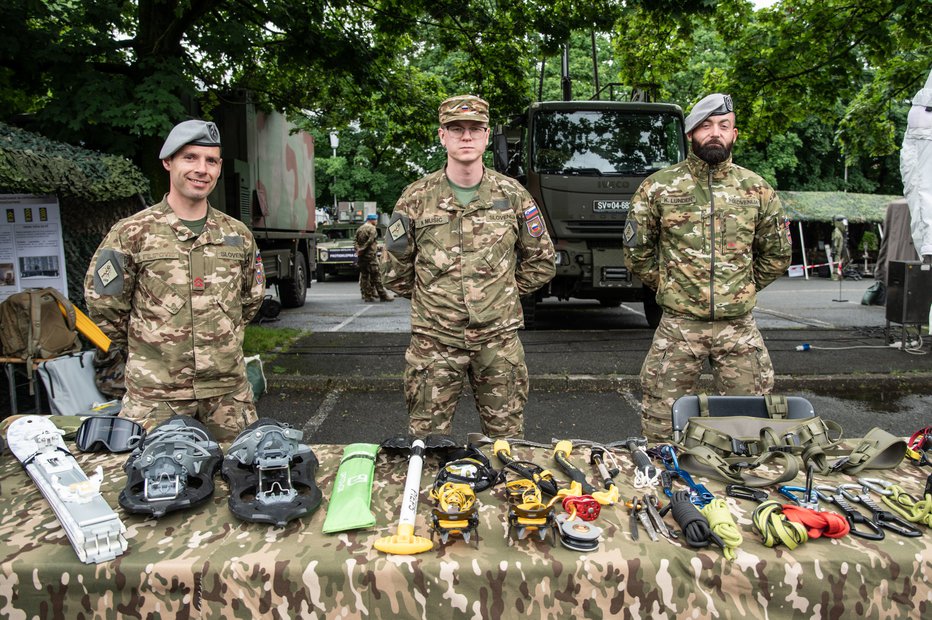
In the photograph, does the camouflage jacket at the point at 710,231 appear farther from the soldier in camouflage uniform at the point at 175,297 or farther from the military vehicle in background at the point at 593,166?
the military vehicle in background at the point at 593,166

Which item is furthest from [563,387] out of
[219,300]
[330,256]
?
[330,256]

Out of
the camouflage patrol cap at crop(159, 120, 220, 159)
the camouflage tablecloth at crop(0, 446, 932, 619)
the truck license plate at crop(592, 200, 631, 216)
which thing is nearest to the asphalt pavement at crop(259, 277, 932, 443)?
the truck license plate at crop(592, 200, 631, 216)

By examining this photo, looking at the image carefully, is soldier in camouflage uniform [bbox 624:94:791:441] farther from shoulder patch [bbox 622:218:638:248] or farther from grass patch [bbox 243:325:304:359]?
grass patch [bbox 243:325:304:359]

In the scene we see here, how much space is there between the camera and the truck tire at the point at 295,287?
12.5 m

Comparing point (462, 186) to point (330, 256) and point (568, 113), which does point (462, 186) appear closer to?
point (568, 113)

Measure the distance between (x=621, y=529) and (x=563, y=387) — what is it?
14.8 ft

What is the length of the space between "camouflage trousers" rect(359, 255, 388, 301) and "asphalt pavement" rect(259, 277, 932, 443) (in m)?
3.55

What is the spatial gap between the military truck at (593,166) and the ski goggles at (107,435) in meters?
6.37

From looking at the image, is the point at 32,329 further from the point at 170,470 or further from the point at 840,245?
the point at 840,245

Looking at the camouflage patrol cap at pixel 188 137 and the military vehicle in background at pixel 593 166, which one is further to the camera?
the military vehicle in background at pixel 593 166

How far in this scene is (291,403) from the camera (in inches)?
228

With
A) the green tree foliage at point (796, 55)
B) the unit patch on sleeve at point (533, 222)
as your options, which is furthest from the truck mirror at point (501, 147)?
the unit patch on sleeve at point (533, 222)

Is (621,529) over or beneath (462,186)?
beneath

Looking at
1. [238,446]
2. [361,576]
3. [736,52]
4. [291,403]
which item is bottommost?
[291,403]
